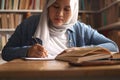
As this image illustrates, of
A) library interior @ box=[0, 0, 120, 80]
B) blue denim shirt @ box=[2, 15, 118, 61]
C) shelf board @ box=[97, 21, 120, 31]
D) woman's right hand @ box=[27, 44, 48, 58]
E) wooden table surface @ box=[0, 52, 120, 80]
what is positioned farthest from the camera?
library interior @ box=[0, 0, 120, 80]

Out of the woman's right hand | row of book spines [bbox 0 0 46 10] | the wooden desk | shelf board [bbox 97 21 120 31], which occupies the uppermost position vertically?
row of book spines [bbox 0 0 46 10]

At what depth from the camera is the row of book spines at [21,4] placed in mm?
3480

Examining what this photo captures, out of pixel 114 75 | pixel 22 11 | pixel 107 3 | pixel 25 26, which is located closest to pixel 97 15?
pixel 107 3

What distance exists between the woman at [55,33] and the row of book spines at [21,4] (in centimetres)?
159

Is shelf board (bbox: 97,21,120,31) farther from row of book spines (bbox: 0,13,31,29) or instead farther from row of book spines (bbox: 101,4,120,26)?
row of book spines (bbox: 0,13,31,29)

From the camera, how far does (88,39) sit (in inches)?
77.9

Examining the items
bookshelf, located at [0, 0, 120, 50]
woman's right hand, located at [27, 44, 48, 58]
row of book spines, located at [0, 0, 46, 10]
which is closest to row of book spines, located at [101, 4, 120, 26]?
bookshelf, located at [0, 0, 120, 50]

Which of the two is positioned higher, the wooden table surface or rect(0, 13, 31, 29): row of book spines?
rect(0, 13, 31, 29): row of book spines

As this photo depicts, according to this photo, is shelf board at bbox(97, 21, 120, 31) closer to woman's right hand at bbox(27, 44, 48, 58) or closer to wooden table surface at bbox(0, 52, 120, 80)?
woman's right hand at bbox(27, 44, 48, 58)

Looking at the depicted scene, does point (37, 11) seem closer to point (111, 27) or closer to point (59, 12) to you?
point (111, 27)

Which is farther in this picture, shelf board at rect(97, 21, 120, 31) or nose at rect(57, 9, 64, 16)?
shelf board at rect(97, 21, 120, 31)

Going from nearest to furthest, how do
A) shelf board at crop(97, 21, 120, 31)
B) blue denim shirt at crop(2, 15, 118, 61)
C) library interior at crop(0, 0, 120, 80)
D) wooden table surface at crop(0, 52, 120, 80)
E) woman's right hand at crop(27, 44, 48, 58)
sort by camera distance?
wooden table surface at crop(0, 52, 120, 80) → woman's right hand at crop(27, 44, 48, 58) → blue denim shirt at crop(2, 15, 118, 61) → shelf board at crop(97, 21, 120, 31) → library interior at crop(0, 0, 120, 80)

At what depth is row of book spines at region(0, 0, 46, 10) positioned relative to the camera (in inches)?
137

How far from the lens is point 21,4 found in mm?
3500
